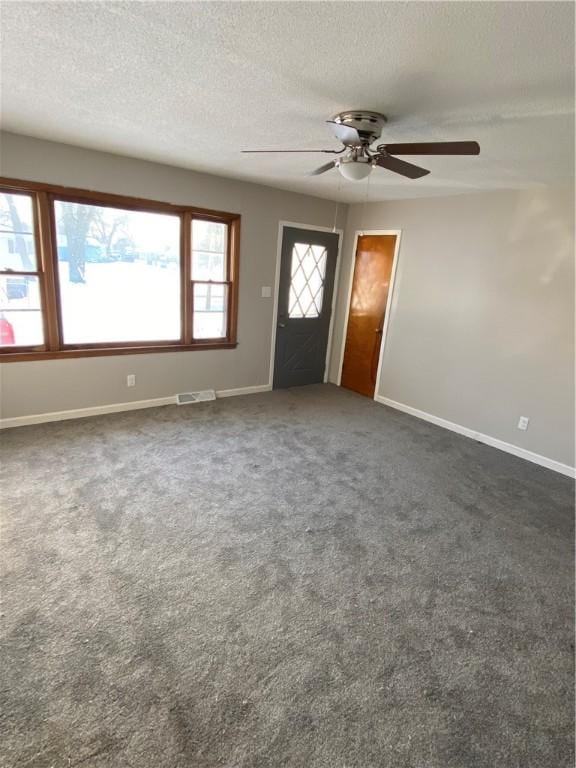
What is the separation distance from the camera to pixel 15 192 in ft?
10.4

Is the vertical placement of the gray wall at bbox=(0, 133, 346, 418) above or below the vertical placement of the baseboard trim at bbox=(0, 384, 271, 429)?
above

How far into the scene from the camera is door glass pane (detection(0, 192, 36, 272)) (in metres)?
3.19

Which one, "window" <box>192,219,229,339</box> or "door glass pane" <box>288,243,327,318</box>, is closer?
"window" <box>192,219,229,339</box>

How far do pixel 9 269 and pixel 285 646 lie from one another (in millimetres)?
3566

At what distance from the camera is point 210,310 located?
4512 mm

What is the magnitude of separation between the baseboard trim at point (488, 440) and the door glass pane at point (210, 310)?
2.26 meters

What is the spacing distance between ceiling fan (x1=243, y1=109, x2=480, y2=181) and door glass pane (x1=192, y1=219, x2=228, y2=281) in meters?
2.19

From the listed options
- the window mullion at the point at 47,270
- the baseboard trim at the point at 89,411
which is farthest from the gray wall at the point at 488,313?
the window mullion at the point at 47,270

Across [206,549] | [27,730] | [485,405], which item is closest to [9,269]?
[206,549]

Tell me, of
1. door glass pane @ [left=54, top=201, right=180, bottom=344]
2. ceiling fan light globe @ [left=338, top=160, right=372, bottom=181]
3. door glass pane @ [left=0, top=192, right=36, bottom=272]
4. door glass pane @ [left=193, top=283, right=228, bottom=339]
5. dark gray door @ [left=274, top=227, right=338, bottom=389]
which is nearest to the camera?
ceiling fan light globe @ [left=338, top=160, right=372, bottom=181]

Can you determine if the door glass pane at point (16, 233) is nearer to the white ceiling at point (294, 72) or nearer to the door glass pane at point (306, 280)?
the white ceiling at point (294, 72)

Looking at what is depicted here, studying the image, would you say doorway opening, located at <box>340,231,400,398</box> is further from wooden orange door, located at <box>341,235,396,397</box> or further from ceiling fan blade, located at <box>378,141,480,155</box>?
ceiling fan blade, located at <box>378,141,480,155</box>

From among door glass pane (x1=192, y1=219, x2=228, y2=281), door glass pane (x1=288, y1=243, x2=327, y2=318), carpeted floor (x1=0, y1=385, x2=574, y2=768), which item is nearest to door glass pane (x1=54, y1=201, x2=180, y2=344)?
door glass pane (x1=192, y1=219, x2=228, y2=281)

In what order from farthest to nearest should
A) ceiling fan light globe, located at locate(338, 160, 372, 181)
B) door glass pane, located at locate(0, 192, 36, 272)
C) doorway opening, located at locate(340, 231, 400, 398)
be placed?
doorway opening, located at locate(340, 231, 400, 398), door glass pane, located at locate(0, 192, 36, 272), ceiling fan light globe, located at locate(338, 160, 372, 181)
